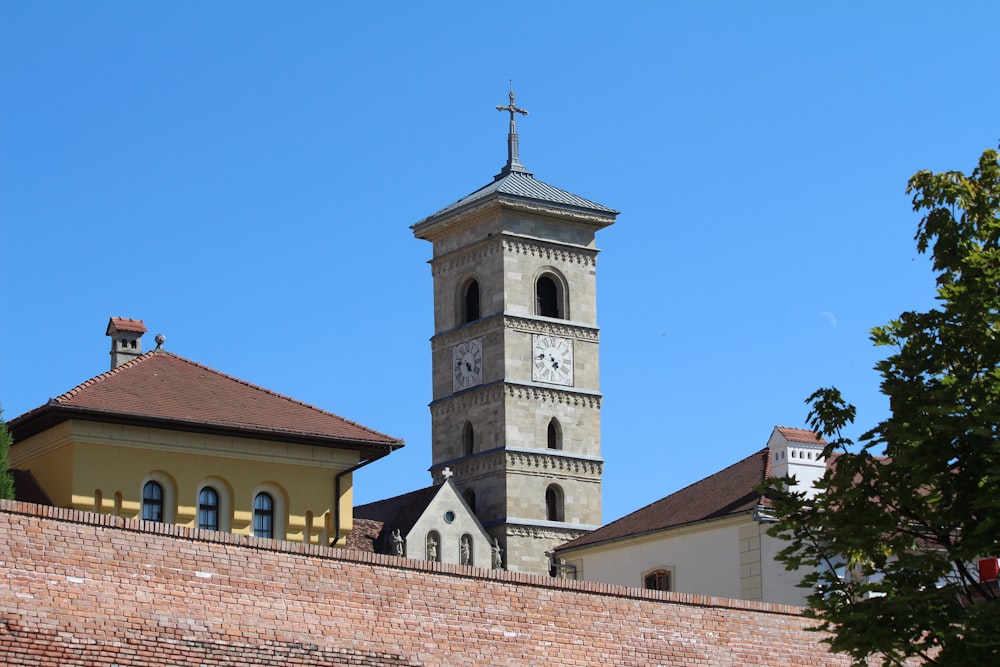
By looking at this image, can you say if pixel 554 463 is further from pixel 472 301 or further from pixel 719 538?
pixel 719 538

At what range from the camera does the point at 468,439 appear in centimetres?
7694

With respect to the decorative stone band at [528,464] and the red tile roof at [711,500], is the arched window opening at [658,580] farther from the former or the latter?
the decorative stone band at [528,464]

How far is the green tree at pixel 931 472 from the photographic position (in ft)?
73.6

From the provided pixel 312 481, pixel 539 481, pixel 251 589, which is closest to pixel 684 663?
pixel 251 589

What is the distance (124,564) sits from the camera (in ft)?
82.2

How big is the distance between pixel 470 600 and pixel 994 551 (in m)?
8.48

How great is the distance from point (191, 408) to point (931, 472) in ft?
73.3

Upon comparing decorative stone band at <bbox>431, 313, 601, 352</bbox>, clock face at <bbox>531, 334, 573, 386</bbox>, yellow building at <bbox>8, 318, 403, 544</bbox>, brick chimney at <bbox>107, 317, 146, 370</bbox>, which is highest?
decorative stone band at <bbox>431, 313, 601, 352</bbox>

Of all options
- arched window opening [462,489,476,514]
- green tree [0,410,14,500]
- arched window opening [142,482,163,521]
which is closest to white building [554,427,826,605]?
arched window opening [142,482,163,521]

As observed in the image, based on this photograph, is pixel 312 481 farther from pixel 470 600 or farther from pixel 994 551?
pixel 994 551

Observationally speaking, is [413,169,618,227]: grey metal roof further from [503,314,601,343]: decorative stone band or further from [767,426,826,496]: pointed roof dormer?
[767,426,826,496]: pointed roof dormer

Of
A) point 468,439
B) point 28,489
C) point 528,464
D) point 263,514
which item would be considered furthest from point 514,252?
point 28,489

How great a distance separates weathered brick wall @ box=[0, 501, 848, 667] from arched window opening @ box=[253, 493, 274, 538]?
1459cm

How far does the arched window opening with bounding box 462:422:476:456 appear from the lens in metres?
76.7
